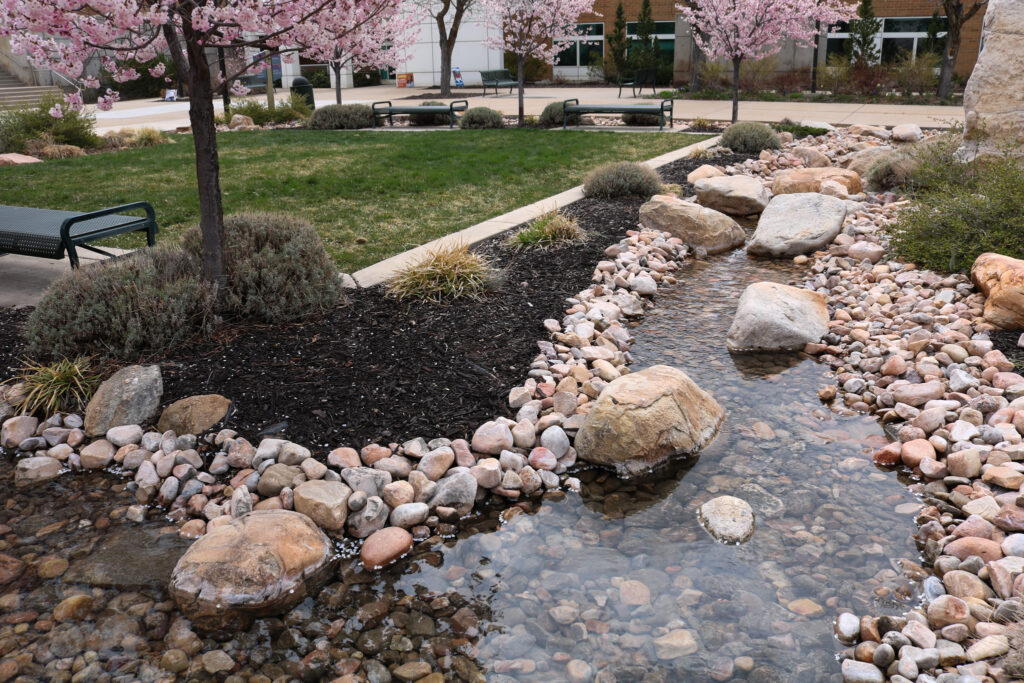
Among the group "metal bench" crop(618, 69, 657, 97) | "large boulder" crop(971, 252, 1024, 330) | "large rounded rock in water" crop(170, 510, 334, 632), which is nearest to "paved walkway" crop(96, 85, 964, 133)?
"metal bench" crop(618, 69, 657, 97)

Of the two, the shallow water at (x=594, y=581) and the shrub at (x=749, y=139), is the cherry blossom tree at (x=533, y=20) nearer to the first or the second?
→ the shrub at (x=749, y=139)

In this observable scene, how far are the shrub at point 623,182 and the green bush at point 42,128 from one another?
10996 millimetres

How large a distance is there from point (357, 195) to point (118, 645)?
26.5 feet

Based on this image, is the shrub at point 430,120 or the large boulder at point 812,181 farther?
the shrub at point 430,120

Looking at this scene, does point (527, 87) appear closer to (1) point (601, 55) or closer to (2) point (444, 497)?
(1) point (601, 55)

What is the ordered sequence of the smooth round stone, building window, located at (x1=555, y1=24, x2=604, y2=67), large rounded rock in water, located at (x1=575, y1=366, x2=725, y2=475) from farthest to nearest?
building window, located at (x1=555, y1=24, x2=604, y2=67), large rounded rock in water, located at (x1=575, y1=366, x2=725, y2=475), the smooth round stone

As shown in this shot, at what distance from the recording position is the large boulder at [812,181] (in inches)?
401

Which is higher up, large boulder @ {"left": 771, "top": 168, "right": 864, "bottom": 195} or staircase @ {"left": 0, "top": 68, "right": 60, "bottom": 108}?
staircase @ {"left": 0, "top": 68, "right": 60, "bottom": 108}

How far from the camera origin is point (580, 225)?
28.0 feet

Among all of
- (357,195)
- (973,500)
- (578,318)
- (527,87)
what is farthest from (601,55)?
(973,500)

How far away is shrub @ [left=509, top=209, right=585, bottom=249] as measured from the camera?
7.68 m

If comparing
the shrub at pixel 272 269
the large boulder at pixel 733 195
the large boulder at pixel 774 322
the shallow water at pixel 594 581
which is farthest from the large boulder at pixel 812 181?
the shrub at pixel 272 269

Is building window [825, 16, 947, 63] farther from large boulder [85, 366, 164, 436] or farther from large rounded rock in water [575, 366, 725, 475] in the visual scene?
large boulder [85, 366, 164, 436]

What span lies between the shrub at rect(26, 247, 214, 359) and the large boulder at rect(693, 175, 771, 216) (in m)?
6.62
